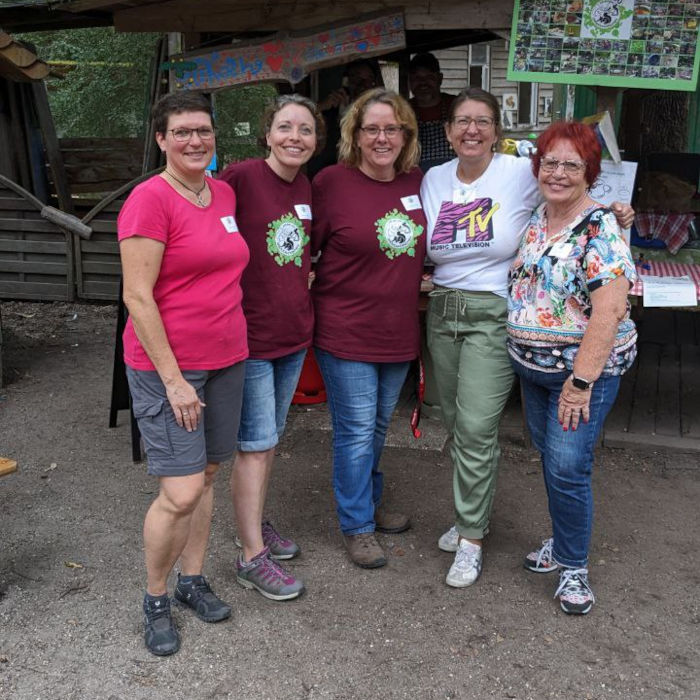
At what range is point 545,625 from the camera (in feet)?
10.3

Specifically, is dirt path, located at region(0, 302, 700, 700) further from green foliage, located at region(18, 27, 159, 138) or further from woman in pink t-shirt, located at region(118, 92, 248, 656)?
green foliage, located at region(18, 27, 159, 138)

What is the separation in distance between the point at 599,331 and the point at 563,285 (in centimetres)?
21

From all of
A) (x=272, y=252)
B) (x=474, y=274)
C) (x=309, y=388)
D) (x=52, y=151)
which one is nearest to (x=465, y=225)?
(x=474, y=274)

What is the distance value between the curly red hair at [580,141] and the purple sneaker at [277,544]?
193 cm

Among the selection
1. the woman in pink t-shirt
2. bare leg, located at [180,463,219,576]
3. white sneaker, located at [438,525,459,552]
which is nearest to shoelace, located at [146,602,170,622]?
the woman in pink t-shirt

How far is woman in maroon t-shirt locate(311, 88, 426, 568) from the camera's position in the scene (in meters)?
3.23

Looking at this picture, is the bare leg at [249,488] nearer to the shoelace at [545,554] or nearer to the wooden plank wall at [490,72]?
the shoelace at [545,554]

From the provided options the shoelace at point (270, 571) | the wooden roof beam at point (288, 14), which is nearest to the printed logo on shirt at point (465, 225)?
the shoelace at point (270, 571)

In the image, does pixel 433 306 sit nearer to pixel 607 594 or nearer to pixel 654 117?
pixel 607 594

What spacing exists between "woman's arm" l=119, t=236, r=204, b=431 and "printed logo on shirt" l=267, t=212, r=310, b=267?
22.8 inches

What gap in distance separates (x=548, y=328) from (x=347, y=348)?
0.80 m

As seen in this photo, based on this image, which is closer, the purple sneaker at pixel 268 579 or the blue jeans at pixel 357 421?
the purple sneaker at pixel 268 579

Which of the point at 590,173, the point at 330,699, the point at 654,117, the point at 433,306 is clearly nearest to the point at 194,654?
the point at 330,699

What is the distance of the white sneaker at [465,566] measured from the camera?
3418 millimetres
